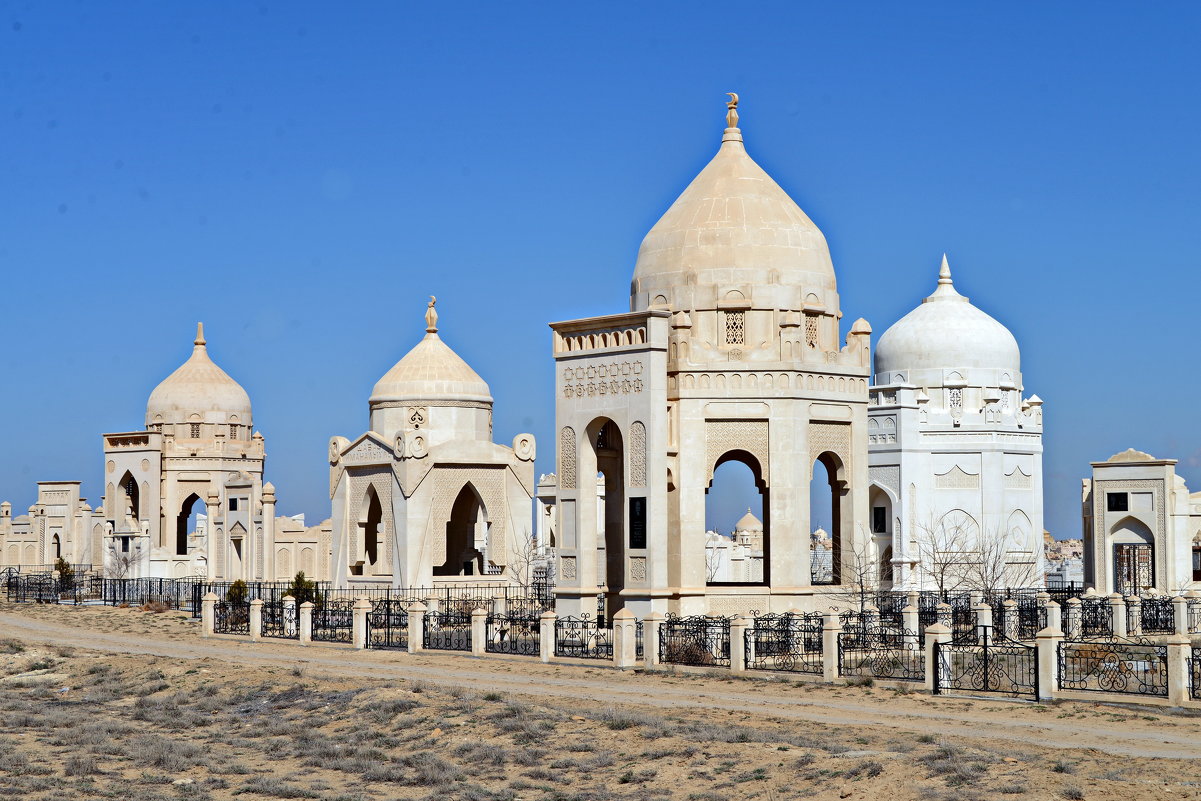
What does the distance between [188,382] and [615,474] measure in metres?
35.7

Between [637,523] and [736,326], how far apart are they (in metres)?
5.07

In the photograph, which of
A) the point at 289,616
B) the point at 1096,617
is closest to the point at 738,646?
the point at 289,616

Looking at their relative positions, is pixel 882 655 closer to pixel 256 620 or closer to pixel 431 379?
pixel 256 620

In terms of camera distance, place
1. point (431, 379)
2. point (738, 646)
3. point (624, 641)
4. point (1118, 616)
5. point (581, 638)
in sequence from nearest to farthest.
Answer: point (738, 646), point (624, 641), point (581, 638), point (1118, 616), point (431, 379)

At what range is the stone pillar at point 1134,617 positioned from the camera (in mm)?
37625

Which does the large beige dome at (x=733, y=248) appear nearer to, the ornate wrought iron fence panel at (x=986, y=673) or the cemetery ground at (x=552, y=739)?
the cemetery ground at (x=552, y=739)

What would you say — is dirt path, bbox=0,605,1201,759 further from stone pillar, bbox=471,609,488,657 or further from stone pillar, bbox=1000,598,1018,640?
stone pillar, bbox=1000,598,1018,640

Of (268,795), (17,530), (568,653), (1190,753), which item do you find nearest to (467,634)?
(568,653)

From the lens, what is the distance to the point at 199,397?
220ft

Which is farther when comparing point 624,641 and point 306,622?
point 306,622

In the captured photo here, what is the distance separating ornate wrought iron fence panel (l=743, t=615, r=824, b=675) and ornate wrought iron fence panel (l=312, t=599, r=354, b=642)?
31.8 ft

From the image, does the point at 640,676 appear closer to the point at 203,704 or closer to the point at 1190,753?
the point at 203,704

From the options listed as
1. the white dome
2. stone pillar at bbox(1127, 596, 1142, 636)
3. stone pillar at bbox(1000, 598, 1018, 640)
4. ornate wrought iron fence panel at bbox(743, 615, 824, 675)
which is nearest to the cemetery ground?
ornate wrought iron fence panel at bbox(743, 615, 824, 675)

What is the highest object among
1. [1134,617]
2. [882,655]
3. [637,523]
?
[637,523]
